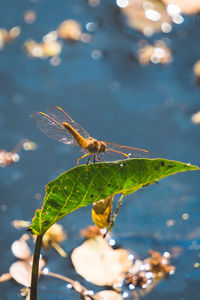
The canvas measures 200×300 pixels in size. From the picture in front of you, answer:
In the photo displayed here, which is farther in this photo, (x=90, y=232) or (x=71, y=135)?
(x=90, y=232)

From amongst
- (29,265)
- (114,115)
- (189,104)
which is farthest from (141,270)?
(189,104)

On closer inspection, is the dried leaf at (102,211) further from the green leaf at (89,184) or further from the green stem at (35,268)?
the green stem at (35,268)

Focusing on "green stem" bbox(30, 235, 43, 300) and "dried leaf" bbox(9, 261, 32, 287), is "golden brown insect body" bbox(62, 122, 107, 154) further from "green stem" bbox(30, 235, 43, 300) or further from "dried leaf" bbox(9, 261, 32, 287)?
"dried leaf" bbox(9, 261, 32, 287)

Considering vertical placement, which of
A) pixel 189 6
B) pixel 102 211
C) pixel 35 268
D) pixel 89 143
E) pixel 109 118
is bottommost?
pixel 35 268

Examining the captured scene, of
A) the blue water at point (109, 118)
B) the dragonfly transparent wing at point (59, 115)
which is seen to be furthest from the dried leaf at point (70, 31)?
the dragonfly transparent wing at point (59, 115)

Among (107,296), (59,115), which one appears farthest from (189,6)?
(107,296)

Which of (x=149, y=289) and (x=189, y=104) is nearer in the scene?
(x=149, y=289)

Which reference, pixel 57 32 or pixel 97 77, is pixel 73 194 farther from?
pixel 57 32

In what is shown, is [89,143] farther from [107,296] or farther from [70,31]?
[70,31]
